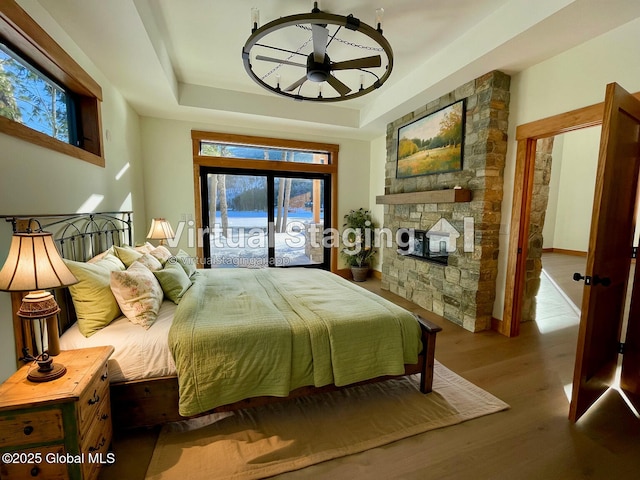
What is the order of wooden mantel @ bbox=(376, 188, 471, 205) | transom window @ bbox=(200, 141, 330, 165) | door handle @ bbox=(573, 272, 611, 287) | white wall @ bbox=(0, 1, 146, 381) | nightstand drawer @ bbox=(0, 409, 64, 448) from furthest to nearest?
transom window @ bbox=(200, 141, 330, 165)
wooden mantel @ bbox=(376, 188, 471, 205)
door handle @ bbox=(573, 272, 611, 287)
white wall @ bbox=(0, 1, 146, 381)
nightstand drawer @ bbox=(0, 409, 64, 448)

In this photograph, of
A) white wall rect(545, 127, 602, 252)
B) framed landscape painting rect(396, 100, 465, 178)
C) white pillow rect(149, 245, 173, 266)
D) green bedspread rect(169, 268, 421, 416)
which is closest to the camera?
green bedspread rect(169, 268, 421, 416)

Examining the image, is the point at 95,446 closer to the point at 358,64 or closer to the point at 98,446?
the point at 98,446

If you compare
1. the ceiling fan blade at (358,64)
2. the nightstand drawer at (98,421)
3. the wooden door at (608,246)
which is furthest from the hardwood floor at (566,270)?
the nightstand drawer at (98,421)

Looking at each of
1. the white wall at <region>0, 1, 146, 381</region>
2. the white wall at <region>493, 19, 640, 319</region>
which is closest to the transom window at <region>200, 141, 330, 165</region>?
the white wall at <region>0, 1, 146, 381</region>

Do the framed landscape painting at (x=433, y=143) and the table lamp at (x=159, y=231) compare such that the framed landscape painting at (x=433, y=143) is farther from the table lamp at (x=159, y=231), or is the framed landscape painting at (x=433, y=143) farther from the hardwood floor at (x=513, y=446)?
the table lamp at (x=159, y=231)

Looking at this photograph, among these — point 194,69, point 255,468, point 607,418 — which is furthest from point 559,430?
point 194,69

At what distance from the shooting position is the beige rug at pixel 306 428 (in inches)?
62.2

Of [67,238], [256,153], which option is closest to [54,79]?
[67,238]

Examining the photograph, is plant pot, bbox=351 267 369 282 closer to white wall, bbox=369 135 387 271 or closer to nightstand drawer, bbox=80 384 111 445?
white wall, bbox=369 135 387 271

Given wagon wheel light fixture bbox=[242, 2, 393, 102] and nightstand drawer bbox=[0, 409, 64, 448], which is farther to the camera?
wagon wheel light fixture bbox=[242, 2, 393, 102]

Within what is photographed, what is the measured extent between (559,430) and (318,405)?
156 cm

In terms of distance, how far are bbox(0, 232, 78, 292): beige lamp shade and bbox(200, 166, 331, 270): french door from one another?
3.65 meters

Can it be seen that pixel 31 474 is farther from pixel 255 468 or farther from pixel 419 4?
pixel 419 4

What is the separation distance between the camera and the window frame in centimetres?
162
